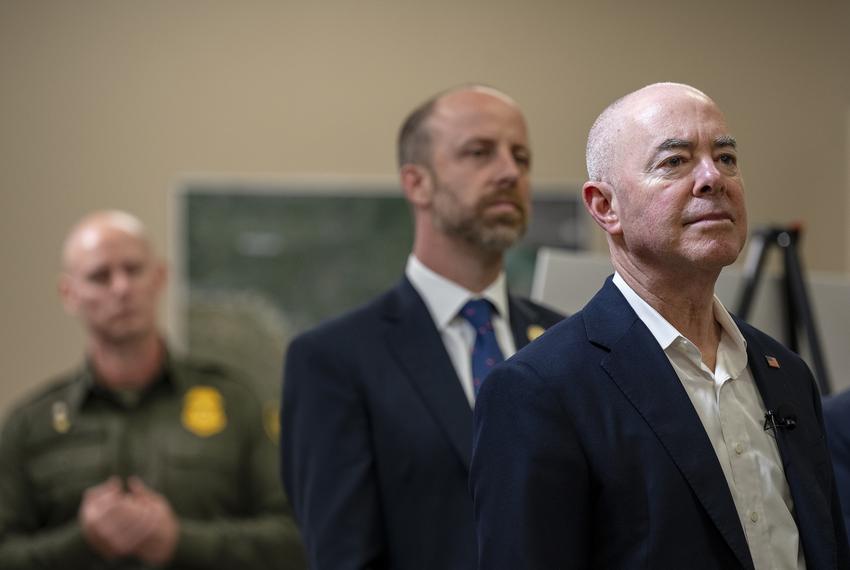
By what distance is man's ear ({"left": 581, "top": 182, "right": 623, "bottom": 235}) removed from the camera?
1543 mm

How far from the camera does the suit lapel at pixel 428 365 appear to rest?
2207 millimetres

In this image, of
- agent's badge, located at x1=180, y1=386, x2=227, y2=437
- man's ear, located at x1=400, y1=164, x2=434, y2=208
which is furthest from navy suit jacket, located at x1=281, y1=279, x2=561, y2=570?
agent's badge, located at x1=180, y1=386, x2=227, y2=437

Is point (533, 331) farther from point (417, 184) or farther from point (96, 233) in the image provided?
point (96, 233)

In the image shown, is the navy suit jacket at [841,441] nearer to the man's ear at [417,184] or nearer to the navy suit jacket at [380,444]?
the navy suit jacket at [380,444]

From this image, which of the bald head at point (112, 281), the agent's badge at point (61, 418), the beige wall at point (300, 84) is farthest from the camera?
the beige wall at point (300, 84)

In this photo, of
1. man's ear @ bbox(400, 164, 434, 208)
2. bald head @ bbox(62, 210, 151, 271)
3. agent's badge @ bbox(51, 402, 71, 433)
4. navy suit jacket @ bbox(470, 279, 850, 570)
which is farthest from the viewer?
bald head @ bbox(62, 210, 151, 271)

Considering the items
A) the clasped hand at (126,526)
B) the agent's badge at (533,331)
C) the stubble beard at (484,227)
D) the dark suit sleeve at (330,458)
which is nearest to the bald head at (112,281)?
the clasped hand at (126,526)

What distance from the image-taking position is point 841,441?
238 centimetres

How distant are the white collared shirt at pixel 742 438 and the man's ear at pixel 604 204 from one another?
0.27ft

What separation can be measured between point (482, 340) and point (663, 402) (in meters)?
0.95

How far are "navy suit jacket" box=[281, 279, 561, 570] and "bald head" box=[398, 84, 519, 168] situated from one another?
1.41 feet

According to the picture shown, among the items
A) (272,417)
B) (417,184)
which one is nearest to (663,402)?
→ (417,184)

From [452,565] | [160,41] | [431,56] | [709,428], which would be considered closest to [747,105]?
[431,56]

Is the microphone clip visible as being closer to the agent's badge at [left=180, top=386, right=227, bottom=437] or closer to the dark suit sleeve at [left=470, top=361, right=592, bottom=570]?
the dark suit sleeve at [left=470, top=361, right=592, bottom=570]
